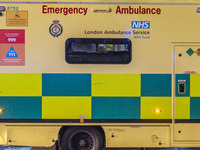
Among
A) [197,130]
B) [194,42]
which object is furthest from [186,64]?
[197,130]

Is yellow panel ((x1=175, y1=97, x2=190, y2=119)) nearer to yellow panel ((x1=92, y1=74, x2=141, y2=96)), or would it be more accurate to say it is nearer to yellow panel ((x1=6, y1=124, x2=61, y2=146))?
yellow panel ((x1=92, y1=74, x2=141, y2=96))

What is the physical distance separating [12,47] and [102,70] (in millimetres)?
1671

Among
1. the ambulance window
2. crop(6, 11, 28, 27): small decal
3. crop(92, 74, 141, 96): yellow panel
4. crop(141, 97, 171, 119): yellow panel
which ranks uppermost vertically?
crop(6, 11, 28, 27): small decal

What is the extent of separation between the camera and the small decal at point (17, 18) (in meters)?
4.62

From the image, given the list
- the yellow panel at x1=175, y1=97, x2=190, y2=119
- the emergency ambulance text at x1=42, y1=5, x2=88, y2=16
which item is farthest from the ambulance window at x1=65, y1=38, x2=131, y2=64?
the yellow panel at x1=175, y1=97, x2=190, y2=119

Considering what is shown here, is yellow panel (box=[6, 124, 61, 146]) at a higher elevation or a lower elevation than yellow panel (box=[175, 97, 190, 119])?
lower

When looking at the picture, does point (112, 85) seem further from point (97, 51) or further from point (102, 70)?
point (97, 51)

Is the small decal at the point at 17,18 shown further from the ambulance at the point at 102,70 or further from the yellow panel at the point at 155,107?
the yellow panel at the point at 155,107

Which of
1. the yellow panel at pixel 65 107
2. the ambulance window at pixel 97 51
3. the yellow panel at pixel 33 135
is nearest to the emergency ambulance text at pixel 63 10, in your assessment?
the ambulance window at pixel 97 51

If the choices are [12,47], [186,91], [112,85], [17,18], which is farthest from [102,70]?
[17,18]

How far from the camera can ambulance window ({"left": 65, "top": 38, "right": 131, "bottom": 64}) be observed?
461cm

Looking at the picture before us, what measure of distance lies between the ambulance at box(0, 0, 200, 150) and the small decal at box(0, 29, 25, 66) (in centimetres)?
2

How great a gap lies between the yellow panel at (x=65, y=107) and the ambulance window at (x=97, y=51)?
686 mm

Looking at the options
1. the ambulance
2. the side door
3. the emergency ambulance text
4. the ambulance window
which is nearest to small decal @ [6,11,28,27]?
the ambulance
